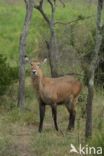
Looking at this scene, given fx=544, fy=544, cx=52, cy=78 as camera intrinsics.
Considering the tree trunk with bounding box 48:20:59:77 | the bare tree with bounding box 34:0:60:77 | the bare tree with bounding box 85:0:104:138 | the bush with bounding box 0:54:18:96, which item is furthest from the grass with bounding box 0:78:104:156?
the bare tree with bounding box 34:0:60:77

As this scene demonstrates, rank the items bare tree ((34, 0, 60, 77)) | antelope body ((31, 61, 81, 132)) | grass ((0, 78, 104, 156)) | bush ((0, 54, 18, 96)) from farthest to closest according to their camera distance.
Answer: bare tree ((34, 0, 60, 77))
bush ((0, 54, 18, 96))
antelope body ((31, 61, 81, 132))
grass ((0, 78, 104, 156))

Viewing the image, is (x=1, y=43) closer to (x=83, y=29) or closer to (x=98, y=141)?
(x=83, y=29)

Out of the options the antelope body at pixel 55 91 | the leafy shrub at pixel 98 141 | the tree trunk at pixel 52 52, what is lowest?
the leafy shrub at pixel 98 141

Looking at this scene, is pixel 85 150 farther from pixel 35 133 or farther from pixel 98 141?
pixel 35 133

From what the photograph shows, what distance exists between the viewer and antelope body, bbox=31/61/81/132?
36.7 ft

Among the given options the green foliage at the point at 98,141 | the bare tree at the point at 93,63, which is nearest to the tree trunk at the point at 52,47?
the bare tree at the point at 93,63

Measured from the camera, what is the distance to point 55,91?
443 inches

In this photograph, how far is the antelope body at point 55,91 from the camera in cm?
1117

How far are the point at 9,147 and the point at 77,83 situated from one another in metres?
2.60

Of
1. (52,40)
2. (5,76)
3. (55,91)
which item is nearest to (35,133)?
(55,91)

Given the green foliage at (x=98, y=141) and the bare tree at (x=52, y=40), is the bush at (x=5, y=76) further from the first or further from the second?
the green foliage at (x=98, y=141)

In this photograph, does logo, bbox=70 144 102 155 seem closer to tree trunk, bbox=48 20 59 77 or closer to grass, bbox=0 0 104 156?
grass, bbox=0 0 104 156

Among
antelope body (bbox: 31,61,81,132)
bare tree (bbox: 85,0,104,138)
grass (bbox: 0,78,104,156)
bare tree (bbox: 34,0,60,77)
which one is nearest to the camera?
grass (bbox: 0,78,104,156)

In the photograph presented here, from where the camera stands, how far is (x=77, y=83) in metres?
11.5
